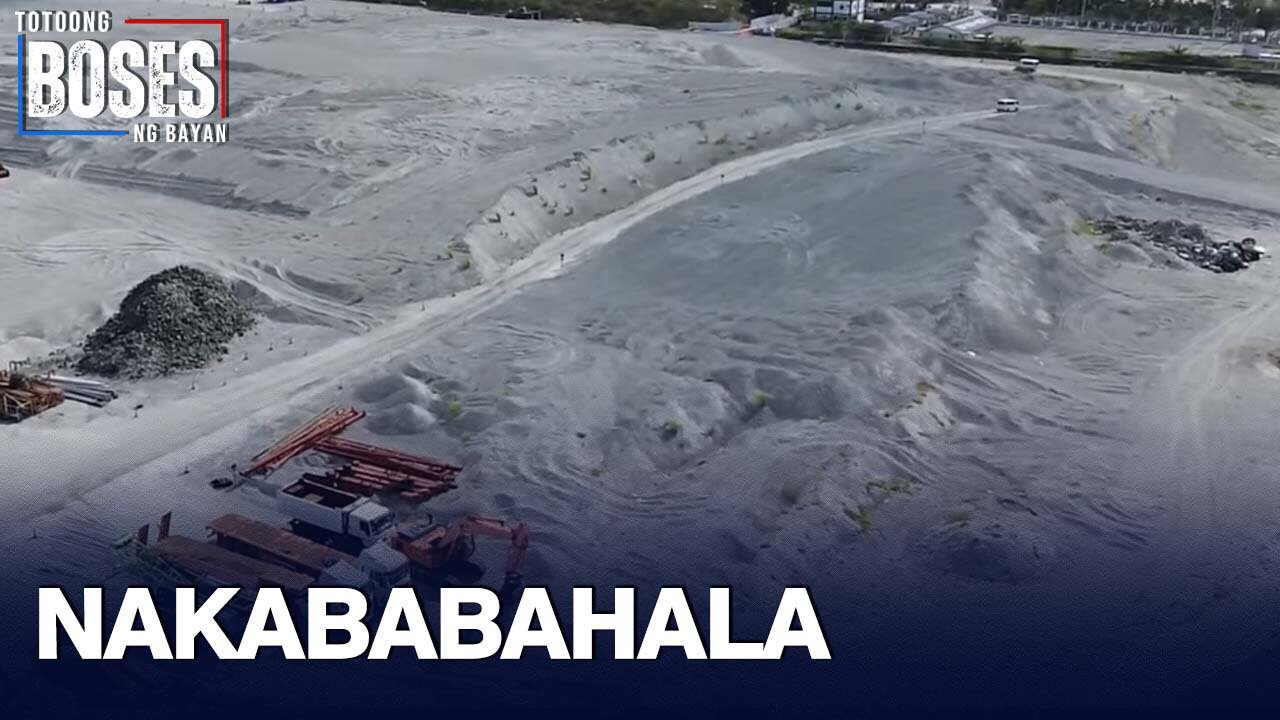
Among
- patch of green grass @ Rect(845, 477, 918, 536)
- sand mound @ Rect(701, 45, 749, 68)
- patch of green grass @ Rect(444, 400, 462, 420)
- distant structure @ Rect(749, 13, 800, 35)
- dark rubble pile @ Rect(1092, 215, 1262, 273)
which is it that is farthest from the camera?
distant structure @ Rect(749, 13, 800, 35)

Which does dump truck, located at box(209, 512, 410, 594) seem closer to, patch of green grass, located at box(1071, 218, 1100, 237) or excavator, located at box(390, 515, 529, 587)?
excavator, located at box(390, 515, 529, 587)

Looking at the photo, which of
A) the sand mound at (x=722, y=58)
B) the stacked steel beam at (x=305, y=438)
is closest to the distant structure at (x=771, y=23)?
the sand mound at (x=722, y=58)

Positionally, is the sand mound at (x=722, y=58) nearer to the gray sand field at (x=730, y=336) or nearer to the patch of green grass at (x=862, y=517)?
the gray sand field at (x=730, y=336)

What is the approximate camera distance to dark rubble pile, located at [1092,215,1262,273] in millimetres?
29312

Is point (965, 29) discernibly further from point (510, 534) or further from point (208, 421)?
point (510, 534)

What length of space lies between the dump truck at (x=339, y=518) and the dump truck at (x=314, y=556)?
1.10 ft

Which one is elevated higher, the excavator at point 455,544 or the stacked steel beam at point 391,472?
the stacked steel beam at point 391,472

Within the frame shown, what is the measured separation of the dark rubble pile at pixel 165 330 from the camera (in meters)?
22.2

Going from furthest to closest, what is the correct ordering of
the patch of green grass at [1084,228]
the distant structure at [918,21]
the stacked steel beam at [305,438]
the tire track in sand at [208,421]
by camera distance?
the distant structure at [918,21], the patch of green grass at [1084,228], the stacked steel beam at [305,438], the tire track in sand at [208,421]

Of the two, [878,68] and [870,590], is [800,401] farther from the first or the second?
[878,68]

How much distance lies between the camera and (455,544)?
1666 cm

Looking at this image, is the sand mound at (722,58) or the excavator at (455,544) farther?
the sand mound at (722,58)

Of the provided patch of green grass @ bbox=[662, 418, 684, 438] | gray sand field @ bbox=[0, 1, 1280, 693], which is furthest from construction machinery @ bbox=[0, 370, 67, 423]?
patch of green grass @ bbox=[662, 418, 684, 438]

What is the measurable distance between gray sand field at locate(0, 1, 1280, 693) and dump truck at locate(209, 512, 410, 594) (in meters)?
0.82
